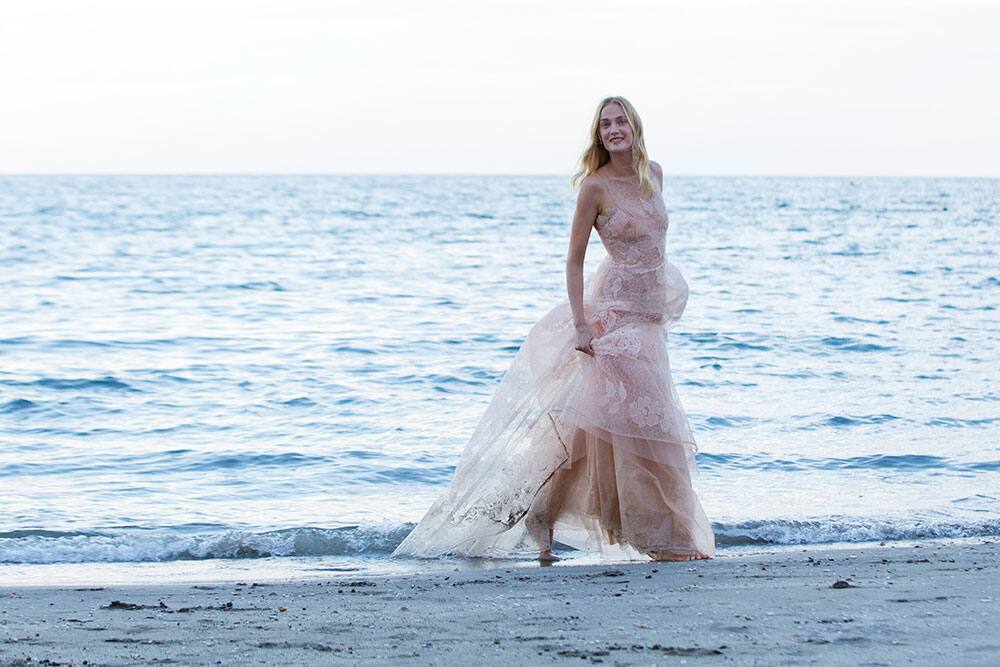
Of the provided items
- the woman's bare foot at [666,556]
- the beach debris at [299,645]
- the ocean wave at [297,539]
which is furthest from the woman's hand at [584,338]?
the beach debris at [299,645]

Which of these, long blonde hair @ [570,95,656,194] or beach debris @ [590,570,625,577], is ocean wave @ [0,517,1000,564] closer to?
beach debris @ [590,570,625,577]

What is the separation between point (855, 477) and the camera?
8.13m

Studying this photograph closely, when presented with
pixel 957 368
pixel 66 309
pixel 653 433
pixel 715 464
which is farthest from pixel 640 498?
pixel 66 309

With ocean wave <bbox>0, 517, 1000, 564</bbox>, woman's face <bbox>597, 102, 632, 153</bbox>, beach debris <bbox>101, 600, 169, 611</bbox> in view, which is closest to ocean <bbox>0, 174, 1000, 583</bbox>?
ocean wave <bbox>0, 517, 1000, 564</bbox>

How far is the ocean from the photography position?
22.4ft

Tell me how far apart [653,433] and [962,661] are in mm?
2064

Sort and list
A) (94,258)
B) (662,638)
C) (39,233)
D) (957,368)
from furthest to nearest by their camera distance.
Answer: (39,233)
(94,258)
(957,368)
(662,638)

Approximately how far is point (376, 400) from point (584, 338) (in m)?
5.79

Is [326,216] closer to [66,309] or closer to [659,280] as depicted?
[66,309]

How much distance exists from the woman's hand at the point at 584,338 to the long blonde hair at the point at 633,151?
2.14 feet

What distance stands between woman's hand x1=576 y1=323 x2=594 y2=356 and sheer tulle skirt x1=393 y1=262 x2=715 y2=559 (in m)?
0.06

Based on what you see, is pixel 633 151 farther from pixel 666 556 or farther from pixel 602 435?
pixel 666 556

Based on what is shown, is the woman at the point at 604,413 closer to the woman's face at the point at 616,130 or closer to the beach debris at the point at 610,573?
the woman's face at the point at 616,130

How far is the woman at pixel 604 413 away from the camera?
5.42 metres
